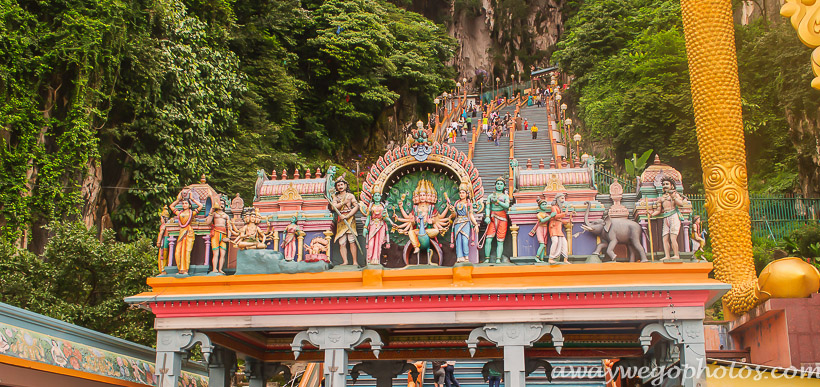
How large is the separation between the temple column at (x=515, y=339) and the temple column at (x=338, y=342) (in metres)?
1.92

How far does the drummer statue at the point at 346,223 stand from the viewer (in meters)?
14.2

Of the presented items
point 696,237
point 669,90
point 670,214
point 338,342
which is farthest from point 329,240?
point 669,90

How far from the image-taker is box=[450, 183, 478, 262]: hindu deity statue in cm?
1368

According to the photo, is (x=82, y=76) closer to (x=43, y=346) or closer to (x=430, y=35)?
(x=43, y=346)

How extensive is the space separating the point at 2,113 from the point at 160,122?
19.0ft

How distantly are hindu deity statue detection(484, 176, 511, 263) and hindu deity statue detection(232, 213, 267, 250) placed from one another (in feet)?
13.9

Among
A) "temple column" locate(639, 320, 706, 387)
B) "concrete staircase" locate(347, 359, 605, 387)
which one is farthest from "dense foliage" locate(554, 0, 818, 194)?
"temple column" locate(639, 320, 706, 387)

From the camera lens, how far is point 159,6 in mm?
26609

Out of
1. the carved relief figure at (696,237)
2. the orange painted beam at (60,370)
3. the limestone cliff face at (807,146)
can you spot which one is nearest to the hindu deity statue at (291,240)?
the orange painted beam at (60,370)

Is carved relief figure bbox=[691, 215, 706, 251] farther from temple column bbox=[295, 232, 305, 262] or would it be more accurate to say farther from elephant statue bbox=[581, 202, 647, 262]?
temple column bbox=[295, 232, 305, 262]

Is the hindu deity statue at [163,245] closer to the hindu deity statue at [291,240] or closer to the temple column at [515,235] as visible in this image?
the hindu deity statue at [291,240]

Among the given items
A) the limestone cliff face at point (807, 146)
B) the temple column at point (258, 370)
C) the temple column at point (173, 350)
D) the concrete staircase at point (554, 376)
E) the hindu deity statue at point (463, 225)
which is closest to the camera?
the temple column at point (173, 350)

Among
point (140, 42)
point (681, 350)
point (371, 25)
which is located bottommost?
point (681, 350)

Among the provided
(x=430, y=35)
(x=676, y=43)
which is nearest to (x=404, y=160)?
(x=676, y=43)
